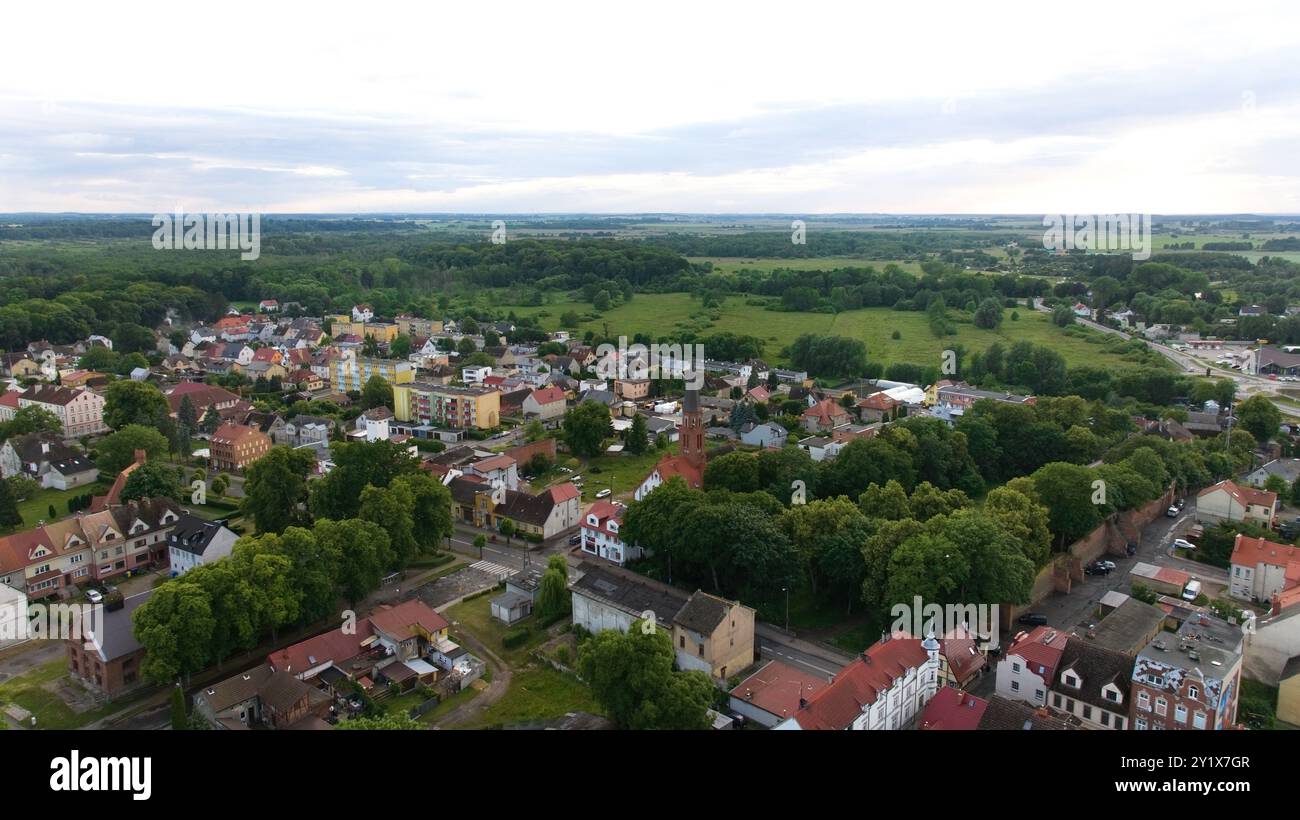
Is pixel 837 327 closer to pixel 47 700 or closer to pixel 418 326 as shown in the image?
pixel 418 326

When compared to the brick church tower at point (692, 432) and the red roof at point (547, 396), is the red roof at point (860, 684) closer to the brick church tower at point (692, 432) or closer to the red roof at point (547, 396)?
the brick church tower at point (692, 432)

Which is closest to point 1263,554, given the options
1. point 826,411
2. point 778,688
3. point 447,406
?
point 778,688

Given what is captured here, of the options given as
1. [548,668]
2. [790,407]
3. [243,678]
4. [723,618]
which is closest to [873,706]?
[723,618]

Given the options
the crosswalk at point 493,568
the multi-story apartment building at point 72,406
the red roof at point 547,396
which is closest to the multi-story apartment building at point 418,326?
the red roof at point 547,396

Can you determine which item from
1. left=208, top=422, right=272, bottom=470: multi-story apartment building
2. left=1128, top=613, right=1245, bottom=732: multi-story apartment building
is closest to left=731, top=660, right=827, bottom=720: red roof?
left=1128, top=613, right=1245, bottom=732: multi-story apartment building

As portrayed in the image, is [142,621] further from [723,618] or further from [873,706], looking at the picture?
[873,706]
